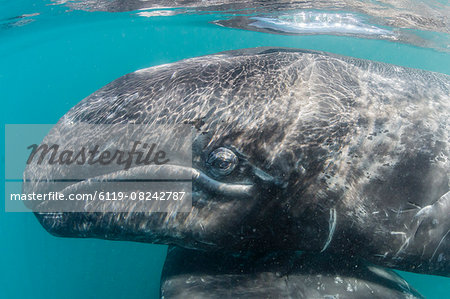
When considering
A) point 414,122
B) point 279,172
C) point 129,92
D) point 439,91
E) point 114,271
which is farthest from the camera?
point 114,271

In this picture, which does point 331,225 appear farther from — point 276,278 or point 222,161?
point 222,161

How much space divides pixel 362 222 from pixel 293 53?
310 centimetres

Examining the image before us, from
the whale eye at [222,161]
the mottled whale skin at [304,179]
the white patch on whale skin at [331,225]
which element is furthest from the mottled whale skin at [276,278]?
the whale eye at [222,161]

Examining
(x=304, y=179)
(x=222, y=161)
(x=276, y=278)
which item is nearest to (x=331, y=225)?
(x=304, y=179)

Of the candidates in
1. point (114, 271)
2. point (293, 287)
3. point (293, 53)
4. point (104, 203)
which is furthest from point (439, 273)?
point (114, 271)

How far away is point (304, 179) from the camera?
13.1 feet

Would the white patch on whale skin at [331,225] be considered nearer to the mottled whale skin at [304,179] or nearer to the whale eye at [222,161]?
the mottled whale skin at [304,179]

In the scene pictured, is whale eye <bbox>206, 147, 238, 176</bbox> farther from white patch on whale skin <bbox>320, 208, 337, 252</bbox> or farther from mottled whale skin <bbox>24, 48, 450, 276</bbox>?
white patch on whale skin <bbox>320, 208, 337, 252</bbox>

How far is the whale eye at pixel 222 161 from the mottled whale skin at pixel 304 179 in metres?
0.04

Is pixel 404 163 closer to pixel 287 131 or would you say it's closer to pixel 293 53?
pixel 287 131

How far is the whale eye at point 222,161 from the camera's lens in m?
3.98

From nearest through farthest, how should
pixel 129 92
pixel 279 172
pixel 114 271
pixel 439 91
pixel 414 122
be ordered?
1. pixel 279 172
2. pixel 414 122
3. pixel 129 92
4. pixel 439 91
5. pixel 114 271

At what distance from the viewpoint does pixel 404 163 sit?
4.02 m

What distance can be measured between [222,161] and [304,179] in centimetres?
→ 114
